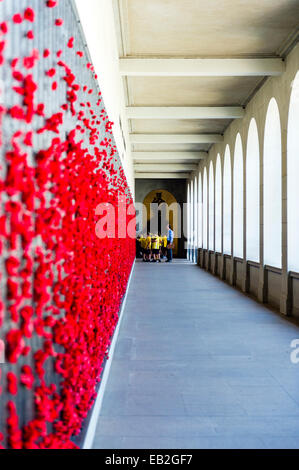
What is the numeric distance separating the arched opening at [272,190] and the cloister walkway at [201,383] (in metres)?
2.08

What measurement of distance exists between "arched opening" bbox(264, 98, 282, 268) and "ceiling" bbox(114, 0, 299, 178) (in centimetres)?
114

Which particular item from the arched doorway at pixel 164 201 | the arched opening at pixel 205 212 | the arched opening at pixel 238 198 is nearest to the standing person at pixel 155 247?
the arched opening at pixel 205 212

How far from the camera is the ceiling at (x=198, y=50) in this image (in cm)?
673

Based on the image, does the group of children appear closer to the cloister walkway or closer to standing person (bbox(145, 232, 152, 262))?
standing person (bbox(145, 232, 152, 262))

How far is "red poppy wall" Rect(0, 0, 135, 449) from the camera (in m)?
1.35

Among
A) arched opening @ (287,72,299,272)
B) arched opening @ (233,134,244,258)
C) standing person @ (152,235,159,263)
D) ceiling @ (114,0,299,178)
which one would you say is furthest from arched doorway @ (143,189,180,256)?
arched opening @ (287,72,299,272)

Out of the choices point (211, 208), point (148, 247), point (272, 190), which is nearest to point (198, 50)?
point (272, 190)

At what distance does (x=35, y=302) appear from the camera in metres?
1.65

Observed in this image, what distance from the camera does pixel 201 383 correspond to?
4168 mm

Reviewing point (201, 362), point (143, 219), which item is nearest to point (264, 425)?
point (201, 362)

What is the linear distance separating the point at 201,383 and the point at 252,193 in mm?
7786

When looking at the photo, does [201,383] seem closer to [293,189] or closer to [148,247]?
[293,189]

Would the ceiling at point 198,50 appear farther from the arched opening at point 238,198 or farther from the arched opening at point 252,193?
the arched opening at point 238,198
